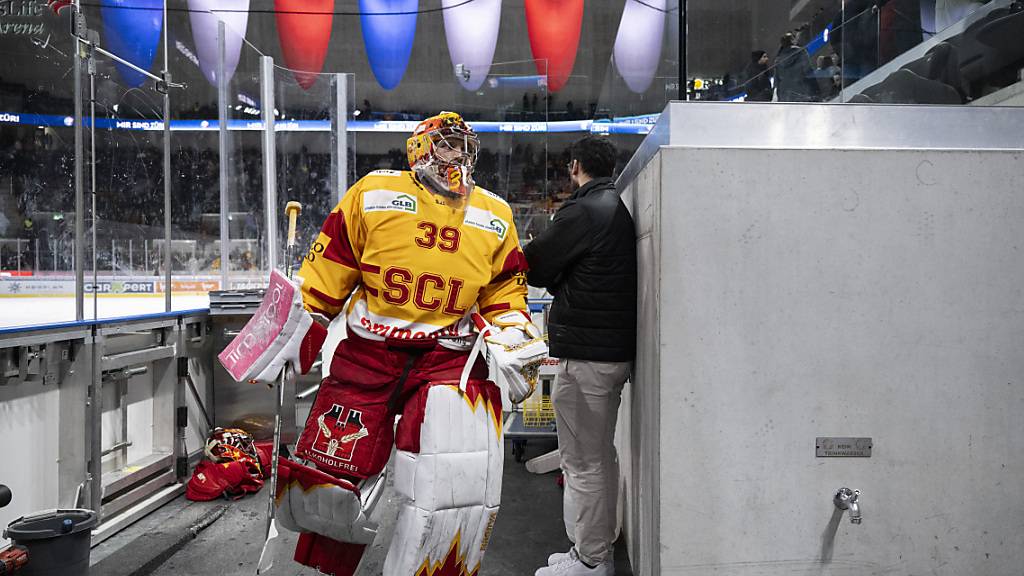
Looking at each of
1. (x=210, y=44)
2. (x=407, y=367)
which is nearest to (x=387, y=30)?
(x=210, y=44)

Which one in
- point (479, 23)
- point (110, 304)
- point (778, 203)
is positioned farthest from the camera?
point (479, 23)

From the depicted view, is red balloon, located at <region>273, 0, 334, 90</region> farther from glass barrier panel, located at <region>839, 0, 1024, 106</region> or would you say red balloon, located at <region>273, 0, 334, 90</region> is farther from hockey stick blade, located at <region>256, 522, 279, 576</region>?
hockey stick blade, located at <region>256, 522, 279, 576</region>

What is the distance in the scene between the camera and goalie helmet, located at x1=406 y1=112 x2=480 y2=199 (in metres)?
2.09

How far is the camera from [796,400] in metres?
1.89

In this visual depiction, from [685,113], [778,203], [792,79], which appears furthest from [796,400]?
[792,79]

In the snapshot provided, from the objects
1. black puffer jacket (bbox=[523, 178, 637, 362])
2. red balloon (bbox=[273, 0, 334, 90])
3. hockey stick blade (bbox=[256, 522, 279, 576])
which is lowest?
hockey stick blade (bbox=[256, 522, 279, 576])

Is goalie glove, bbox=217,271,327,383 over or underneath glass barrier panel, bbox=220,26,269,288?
underneath

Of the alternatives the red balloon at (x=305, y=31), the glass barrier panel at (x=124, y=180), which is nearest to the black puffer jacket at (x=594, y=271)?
the glass barrier panel at (x=124, y=180)

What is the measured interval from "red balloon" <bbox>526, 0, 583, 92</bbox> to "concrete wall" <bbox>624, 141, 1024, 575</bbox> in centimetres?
571

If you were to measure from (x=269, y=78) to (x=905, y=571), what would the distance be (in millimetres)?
4581

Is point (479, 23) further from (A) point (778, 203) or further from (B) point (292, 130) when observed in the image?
(A) point (778, 203)

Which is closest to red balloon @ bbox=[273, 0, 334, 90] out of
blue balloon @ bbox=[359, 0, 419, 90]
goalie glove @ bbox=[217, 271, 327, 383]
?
blue balloon @ bbox=[359, 0, 419, 90]

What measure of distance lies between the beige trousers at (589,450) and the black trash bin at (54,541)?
1636 mm

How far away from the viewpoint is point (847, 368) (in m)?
1.88
